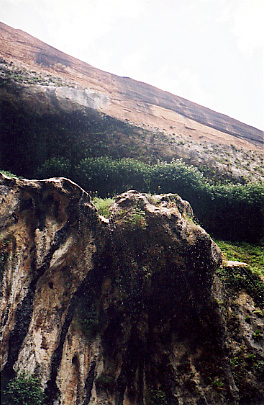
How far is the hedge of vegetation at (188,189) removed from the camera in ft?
47.6

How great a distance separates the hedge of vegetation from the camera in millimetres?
14516

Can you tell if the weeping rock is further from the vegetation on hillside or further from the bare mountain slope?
the bare mountain slope

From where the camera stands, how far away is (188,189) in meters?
15.0

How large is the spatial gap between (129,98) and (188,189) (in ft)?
42.8

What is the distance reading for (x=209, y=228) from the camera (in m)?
14.5

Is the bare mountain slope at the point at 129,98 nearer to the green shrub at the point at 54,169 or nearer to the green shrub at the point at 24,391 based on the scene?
the green shrub at the point at 54,169

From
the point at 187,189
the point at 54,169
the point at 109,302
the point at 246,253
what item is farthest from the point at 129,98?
the point at 109,302

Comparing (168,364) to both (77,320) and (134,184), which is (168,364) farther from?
(134,184)

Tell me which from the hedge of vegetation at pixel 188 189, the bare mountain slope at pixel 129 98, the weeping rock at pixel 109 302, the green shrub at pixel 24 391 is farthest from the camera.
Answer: the bare mountain slope at pixel 129 98

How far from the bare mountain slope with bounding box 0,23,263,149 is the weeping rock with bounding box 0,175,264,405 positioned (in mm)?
13587

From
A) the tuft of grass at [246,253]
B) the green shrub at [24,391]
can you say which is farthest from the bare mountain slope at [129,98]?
the green shrub at [24,391]

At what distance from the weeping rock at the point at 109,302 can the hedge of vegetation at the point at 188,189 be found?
6.53m

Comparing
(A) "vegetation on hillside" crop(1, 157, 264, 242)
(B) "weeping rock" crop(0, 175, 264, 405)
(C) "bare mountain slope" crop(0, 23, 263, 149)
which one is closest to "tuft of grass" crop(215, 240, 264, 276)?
(A) "vegetation on hillside" crop(1, 157, 264, 242)

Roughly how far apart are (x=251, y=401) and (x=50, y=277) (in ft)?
21.1
